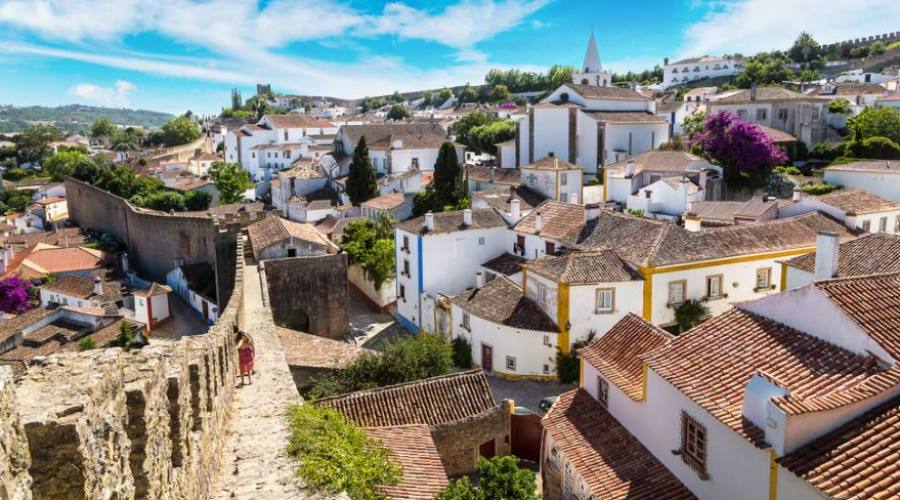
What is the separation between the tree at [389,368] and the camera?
1521 centimetres

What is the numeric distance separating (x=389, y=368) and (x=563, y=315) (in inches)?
206

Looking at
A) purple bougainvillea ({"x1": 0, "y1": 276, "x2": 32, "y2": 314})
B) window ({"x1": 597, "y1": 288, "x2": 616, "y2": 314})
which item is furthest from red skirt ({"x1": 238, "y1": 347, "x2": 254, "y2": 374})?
purple bougainvillea ({"x1": 0, "y1": 276, "x2": 32, "y2": 314})

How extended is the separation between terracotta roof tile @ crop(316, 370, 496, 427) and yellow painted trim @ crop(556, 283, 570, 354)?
4.62 m

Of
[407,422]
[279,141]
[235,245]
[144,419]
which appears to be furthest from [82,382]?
[279,141]

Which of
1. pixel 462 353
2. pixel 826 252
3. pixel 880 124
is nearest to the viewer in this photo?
pixel 826 252

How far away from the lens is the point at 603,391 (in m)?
13.0

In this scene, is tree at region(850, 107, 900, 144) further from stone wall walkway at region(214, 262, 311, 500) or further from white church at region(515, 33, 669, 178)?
stone wall walkway at region(214, 262, 311, 500)

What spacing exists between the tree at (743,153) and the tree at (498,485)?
25781mm

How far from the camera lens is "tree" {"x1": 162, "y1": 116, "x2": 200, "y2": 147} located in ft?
282

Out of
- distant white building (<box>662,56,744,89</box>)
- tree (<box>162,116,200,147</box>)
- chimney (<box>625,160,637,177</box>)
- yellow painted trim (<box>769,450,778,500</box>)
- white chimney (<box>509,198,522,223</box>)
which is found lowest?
yellow painted trim (<box>769,450,778,500</box>)

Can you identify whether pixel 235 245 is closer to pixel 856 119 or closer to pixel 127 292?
pixel 127 292

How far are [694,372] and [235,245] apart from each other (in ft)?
54.4

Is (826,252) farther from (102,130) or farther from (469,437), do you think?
(102,130)

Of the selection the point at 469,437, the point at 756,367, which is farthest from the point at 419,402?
the point at 756,367
